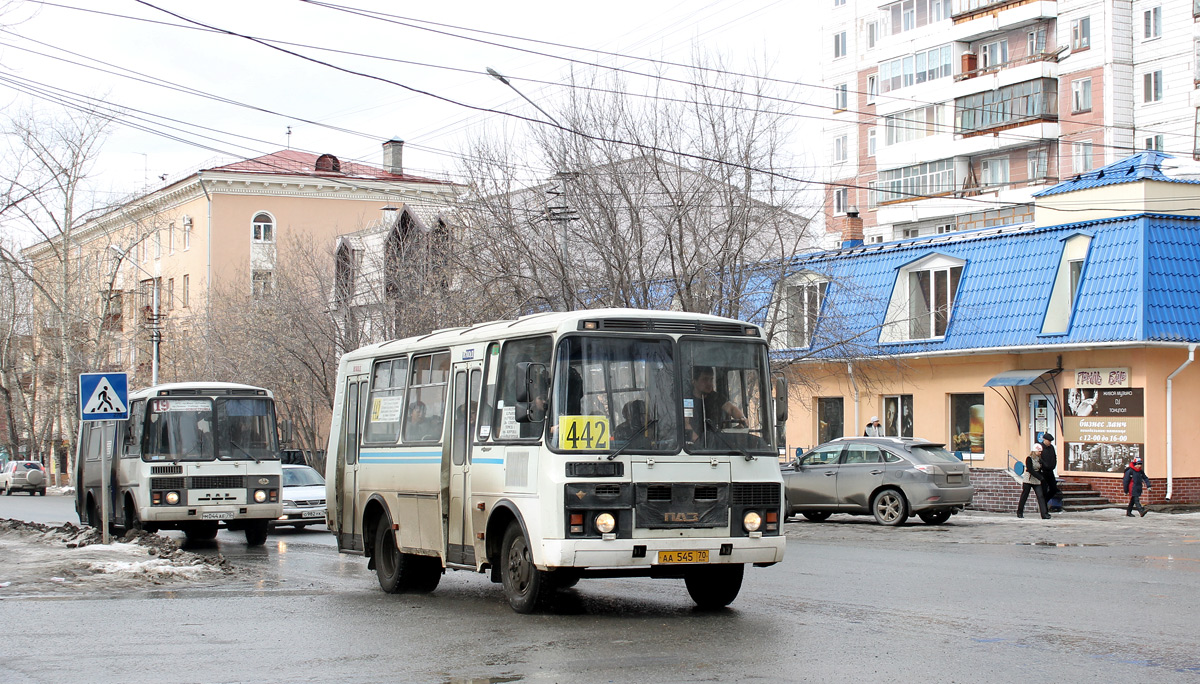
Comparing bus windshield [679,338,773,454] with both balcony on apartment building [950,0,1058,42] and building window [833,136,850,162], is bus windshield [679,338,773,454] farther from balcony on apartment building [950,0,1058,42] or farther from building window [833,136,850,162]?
building window [833,136,850,162]

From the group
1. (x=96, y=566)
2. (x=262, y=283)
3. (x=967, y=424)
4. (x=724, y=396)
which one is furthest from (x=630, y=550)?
(x=262, y=283)

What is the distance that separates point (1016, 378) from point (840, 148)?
39.8m

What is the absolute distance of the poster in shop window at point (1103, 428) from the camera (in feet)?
90.5

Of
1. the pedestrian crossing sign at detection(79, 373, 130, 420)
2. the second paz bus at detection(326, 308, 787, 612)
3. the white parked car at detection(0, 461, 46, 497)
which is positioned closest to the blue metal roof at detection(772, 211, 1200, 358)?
the pedestrian crossing sign at detection(79, 373, 130, 420)

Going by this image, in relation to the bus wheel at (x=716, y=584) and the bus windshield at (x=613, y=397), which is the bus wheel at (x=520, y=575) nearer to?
the bus windshield at (x=613, y=397)

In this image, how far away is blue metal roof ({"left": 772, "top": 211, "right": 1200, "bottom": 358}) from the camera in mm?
26781

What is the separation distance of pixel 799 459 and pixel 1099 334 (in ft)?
22.9

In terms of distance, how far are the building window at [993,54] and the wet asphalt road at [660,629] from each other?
41.6 metres

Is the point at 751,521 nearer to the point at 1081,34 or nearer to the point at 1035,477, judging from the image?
the point at 1035,477

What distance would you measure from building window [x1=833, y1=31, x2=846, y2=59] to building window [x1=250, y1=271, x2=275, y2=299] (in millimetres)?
33361

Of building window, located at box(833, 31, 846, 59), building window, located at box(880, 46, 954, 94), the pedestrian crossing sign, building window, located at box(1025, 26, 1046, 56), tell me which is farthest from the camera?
building window, located at box(833, 31, 846, 59)

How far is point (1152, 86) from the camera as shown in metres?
51.1

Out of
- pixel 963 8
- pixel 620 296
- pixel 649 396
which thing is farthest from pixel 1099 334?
pixel 963 8

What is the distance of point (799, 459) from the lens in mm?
26016
